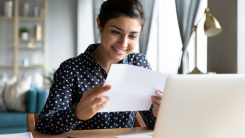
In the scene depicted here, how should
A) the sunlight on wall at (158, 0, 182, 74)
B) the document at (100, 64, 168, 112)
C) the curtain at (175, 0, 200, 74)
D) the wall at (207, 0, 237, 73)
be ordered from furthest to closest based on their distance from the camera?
the sunlight on wall at (158, 0, 182, 74) → the curtain at (175, 0, 200, 74) → the wall at (207, 0, 237, 73) → the document at (100, 64, 168, 112)

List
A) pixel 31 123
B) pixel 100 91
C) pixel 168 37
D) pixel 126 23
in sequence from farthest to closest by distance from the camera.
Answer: pixel 168 37, pixel 31 123, pixel 126 23, pixel 100 91

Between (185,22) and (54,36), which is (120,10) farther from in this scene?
(54,36)

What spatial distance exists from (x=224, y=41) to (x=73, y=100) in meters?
1.04

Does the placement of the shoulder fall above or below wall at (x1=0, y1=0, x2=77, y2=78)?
below

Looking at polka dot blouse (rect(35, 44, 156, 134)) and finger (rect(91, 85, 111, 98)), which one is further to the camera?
polka dot blouse (rect(35, 44, 156, 134))

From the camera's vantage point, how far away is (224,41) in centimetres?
163

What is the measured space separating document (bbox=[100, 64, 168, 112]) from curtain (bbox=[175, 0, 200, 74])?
3.88 feet

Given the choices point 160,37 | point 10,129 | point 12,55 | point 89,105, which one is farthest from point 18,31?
point 89,105

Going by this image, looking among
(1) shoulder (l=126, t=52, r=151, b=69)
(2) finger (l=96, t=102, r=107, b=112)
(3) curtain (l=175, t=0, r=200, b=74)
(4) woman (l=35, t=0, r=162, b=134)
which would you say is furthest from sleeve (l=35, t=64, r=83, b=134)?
(3) curtain (l=175, t=0, r=200, b=74)

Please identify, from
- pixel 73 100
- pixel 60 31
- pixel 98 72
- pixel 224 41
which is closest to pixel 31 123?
pixel 73 100

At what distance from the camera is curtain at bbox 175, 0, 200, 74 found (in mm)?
2038

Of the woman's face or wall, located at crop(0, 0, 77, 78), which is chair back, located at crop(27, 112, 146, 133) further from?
wall, located at crop(0, 0, 77, 78)

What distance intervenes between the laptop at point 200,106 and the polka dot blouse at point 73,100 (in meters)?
0.43

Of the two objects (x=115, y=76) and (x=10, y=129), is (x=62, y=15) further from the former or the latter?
(x=115, y=76)
